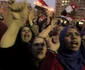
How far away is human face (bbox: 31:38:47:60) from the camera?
3656 mm

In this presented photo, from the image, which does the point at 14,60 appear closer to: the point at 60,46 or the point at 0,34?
the point at 0,34

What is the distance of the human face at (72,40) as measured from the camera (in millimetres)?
3777

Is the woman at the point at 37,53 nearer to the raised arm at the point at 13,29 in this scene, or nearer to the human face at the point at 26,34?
the raised arm at the point at 13,29

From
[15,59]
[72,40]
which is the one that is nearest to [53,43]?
[72,40]

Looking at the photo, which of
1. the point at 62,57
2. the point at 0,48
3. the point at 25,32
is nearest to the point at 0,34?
the point at 0,48

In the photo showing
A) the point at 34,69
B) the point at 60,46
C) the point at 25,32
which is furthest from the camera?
the point at 25,32

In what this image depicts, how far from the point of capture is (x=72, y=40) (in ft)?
12.5

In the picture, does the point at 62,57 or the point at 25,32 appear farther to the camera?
the point at 25,32

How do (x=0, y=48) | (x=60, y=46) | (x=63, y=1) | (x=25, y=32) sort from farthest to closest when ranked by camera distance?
(x=63, y=1)
(x=25, y=32)
(x=60, y=46)
(x=0, y=48)

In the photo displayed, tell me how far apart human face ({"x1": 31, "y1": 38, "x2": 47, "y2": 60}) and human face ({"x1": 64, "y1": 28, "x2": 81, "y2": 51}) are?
0.90ft

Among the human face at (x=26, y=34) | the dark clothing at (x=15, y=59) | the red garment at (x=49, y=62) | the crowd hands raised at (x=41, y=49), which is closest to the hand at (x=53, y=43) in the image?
the crowd hands raised at (x=41, y=49)

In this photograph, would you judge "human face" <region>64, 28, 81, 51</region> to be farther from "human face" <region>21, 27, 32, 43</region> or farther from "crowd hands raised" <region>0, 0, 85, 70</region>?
"human face" <region>21, 27, 32, 43</region>

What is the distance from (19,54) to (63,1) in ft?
54.0

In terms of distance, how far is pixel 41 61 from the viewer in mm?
3684
